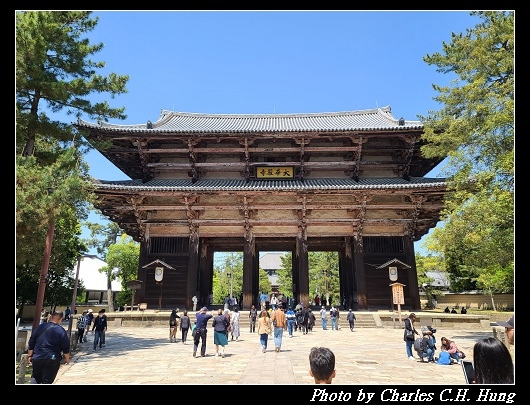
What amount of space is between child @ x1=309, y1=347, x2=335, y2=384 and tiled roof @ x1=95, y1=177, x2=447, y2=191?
16.4 metres

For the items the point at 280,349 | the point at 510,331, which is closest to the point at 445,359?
the point at 280,349

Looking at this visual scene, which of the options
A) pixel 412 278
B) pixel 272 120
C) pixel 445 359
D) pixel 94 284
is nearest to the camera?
pixel 445 359

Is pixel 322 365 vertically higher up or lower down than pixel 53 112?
lower down

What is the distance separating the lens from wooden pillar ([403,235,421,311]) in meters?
20.0

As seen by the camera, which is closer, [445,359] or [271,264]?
[445,359]

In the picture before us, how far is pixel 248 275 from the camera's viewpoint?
2069cm

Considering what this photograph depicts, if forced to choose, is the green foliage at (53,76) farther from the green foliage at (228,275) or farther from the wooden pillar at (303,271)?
the green foliage at (228,275)

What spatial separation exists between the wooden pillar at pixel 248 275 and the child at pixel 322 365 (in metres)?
17.3

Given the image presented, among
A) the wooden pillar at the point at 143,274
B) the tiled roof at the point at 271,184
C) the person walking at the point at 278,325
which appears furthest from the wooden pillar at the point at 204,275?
the person walking at the point at 278,325

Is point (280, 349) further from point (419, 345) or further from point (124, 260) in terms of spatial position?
point (124, 260)

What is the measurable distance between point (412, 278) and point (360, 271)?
3.06 metres

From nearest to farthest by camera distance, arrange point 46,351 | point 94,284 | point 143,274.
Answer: point 46,351 < point 143,274 < point 94,284

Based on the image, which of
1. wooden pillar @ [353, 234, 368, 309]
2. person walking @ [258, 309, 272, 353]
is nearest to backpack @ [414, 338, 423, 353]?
person walking @ [258, 309, 272, 353]

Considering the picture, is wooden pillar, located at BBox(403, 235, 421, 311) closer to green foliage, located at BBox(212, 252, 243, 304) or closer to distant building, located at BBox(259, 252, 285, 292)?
green foliage, located at BBox(212, 252, 243, 304)
